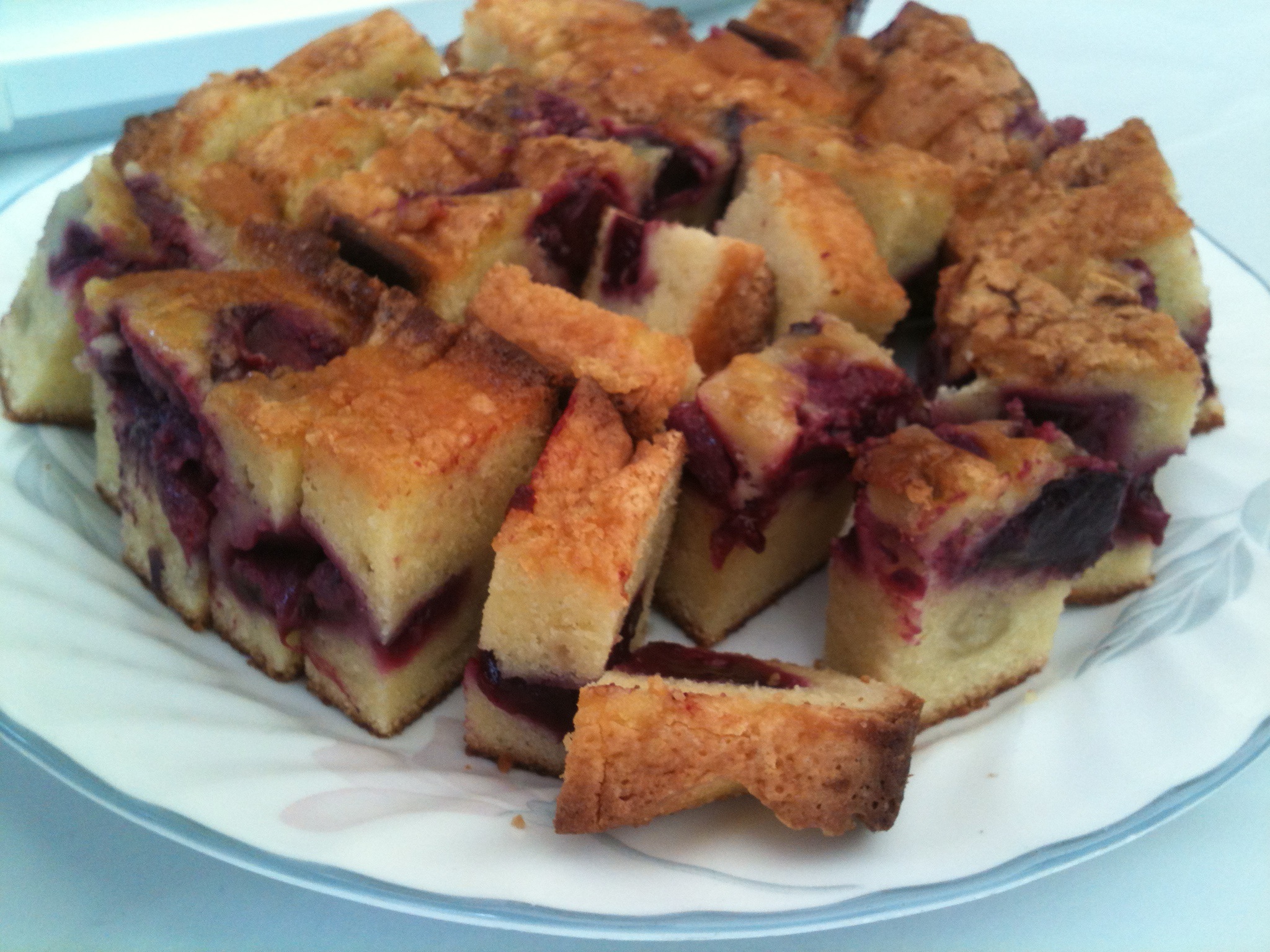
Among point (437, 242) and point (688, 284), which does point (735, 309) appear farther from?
point (437, 242)

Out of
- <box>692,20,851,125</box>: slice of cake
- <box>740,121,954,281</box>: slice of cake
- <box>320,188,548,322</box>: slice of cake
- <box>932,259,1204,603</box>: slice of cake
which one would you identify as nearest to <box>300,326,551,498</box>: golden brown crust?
<box>320,188,548,322</box>: slice of cake

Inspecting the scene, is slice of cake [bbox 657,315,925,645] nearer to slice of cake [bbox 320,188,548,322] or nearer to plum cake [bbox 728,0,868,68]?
slice of cake [bbox 320,188,548,322]

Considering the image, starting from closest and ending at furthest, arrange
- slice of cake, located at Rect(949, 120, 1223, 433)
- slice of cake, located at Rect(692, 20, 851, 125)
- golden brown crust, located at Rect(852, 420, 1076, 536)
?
golden brown crust, located at Rect(852, 420, 1076, 536) < slice of cake, located at Rect(949, 120, 1223, 433) < slice of cake, located at Rect(692, 20, 851, 125)

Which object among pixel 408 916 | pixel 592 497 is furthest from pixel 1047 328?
pixel 408 916

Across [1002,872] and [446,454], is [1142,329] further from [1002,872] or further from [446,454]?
[446,454]

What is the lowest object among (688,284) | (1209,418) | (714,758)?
(1209,418)

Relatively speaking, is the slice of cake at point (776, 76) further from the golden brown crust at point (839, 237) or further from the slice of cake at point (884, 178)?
the golden brown crust at point (839, 237)

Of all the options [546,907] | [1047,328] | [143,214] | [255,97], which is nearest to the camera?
[546,907]
